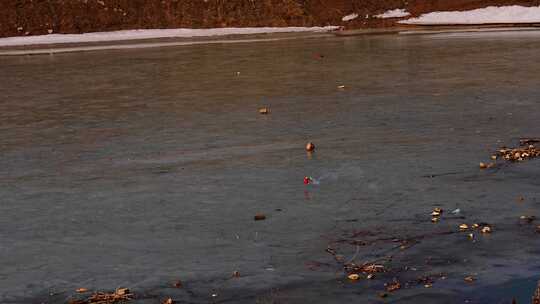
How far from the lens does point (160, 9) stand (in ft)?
161

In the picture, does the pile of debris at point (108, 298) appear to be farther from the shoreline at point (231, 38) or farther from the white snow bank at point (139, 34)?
the white snow bank at point (139, 34)

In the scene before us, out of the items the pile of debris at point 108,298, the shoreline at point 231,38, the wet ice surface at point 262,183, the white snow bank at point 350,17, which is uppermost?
the white snow bank at point 350,17

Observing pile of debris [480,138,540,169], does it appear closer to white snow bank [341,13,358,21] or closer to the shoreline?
the shoreline

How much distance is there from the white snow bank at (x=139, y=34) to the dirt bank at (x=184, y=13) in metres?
1.67

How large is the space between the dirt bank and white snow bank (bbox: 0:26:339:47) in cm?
167

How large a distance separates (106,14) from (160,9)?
306 cm

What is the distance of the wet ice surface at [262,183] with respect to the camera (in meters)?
6.67

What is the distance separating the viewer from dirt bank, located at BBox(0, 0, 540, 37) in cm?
4568

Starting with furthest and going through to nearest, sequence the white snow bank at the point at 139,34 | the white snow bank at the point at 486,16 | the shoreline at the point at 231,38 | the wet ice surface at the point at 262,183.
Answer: the white snow bank at the point at 139,34
the white snow bank at the point at 486,16
the shoreline at the point at 231,38
the wet ice surface at the point at 262,183

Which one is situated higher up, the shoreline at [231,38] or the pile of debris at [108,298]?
the pile of debris at [108,298]

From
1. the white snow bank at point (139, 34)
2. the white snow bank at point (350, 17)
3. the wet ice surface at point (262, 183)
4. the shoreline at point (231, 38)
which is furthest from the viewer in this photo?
the white snow bank at point (350, 17)

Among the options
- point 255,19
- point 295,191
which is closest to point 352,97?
point 295,191

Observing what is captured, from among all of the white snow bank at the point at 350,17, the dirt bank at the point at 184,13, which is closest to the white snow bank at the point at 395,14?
the dirt bank at the point at 184,13

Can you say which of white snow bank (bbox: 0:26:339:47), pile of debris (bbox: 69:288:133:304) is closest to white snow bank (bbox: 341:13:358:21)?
white snow bank (bbox: 0:26:339:47)
